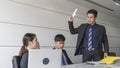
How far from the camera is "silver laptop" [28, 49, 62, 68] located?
154 centimetres

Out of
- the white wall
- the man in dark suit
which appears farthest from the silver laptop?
the white wall

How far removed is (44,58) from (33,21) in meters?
2.26

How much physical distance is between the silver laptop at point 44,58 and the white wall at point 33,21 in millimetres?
1671

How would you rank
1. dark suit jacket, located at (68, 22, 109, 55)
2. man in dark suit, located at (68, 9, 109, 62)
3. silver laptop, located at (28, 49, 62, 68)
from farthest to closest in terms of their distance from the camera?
dark suit jacket, located at (68, 22, 109, 55) < man in dark suit, located at (68, 9, 109, 62) < silver laptop, located at (28, 49, 62, 68)

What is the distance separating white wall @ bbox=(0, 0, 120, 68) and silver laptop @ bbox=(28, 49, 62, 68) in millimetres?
1671

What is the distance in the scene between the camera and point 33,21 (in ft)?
12.5

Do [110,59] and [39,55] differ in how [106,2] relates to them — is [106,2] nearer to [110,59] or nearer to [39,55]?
[110,59]

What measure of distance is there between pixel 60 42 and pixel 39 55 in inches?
66.1

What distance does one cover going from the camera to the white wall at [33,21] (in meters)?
3.25

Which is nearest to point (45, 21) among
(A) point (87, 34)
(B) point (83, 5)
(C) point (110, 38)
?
(A) point (87, 34)

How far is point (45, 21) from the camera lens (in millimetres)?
4145

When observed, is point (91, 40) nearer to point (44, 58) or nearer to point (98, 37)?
point (98, 37)

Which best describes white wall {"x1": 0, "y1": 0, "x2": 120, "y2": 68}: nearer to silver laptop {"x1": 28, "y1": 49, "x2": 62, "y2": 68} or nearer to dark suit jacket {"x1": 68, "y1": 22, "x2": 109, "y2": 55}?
dark suit jacket {"x1": 68, "y1": 22, "x2": 109, "y2": 55}

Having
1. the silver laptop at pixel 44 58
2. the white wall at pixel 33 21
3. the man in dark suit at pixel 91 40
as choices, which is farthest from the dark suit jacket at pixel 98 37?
the silver laptop at pixel 44 58
